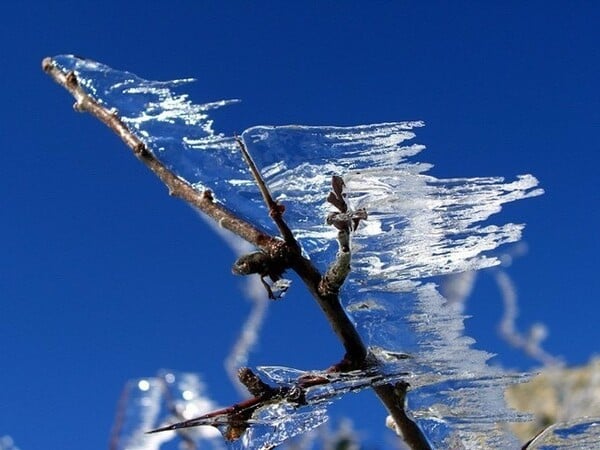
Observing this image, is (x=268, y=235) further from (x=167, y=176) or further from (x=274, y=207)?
(x=167, y=176)

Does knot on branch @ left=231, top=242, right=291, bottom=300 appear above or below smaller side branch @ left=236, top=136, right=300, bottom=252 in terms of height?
below

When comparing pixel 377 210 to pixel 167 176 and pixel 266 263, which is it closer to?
pixel 266 263

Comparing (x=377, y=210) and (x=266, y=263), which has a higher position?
(x=377, y=210)

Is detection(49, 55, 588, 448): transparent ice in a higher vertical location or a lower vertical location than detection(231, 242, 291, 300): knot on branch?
higher

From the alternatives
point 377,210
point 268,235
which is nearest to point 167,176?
point 268,235
